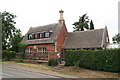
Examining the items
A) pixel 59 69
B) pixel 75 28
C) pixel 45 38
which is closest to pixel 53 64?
pixel 59 69

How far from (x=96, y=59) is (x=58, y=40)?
12507 mm

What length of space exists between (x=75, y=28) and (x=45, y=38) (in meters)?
31.1

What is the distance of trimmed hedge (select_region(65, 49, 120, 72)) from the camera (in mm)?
21078

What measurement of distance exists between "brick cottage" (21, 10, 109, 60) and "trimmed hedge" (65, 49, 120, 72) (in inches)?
210

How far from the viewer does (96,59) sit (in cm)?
2319

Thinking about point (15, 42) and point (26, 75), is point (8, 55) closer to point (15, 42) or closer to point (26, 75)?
point (15, 42)

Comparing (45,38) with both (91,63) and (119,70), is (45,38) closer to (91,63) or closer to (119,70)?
(91,63)

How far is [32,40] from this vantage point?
125 ft

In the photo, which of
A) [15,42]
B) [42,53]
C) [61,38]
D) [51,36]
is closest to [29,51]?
[42,53]

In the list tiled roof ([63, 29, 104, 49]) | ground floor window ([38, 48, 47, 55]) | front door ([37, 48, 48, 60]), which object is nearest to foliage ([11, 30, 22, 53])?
ground floor window ([38, 48, 47, 55])

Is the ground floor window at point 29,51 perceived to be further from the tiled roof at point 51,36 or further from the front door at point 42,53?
the front door at point 42,53

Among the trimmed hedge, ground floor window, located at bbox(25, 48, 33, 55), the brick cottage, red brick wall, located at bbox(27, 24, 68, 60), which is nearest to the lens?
the trimmed hedge

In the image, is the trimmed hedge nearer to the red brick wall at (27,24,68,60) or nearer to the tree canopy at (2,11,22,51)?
the red brick wall at (27,24,68,60)

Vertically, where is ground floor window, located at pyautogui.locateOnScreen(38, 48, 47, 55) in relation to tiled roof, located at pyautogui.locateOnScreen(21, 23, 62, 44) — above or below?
below
